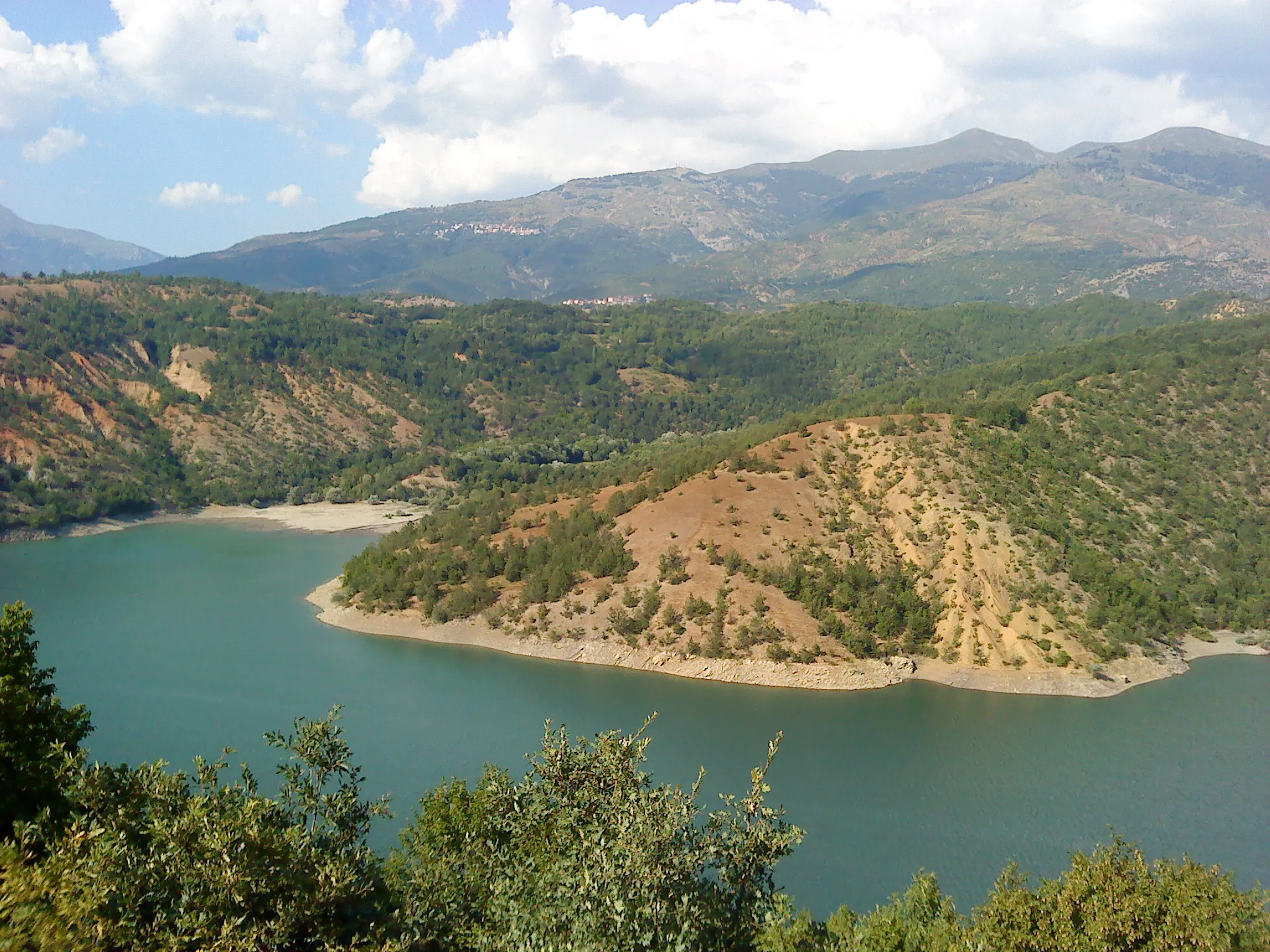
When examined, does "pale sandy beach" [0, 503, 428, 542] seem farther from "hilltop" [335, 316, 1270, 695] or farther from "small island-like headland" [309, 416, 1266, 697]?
"small island-like headland" [309, 416, 1266, 697]

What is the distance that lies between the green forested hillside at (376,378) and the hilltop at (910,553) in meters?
48.3

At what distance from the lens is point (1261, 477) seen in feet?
224

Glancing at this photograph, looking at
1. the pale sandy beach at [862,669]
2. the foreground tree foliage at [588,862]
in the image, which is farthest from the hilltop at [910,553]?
the foreground tree foliage at [588,862]

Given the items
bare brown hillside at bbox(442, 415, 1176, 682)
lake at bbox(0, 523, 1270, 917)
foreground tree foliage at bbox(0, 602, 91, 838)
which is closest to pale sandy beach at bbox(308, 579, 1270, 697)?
bare brown hillside at bbox(442, 415, 1176, 682)

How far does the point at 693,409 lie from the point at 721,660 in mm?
97361

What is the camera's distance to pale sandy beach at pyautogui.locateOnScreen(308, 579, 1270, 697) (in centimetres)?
4962

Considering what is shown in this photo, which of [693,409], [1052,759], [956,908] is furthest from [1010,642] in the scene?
[693,409]

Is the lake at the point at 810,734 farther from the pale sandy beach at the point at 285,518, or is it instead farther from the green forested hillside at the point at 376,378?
the green forested hillside at the point at 376,378

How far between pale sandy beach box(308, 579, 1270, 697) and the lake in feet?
2.80

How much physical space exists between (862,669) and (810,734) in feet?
28.9

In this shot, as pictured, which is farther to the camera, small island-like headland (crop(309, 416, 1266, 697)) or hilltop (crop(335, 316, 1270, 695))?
hilltop (crop(335, 316, 1270, 695))

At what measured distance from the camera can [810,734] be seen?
44.1 meters

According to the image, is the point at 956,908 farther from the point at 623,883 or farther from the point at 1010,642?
the point at 1010,642

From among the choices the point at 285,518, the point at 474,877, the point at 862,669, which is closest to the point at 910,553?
the point at 862,669
